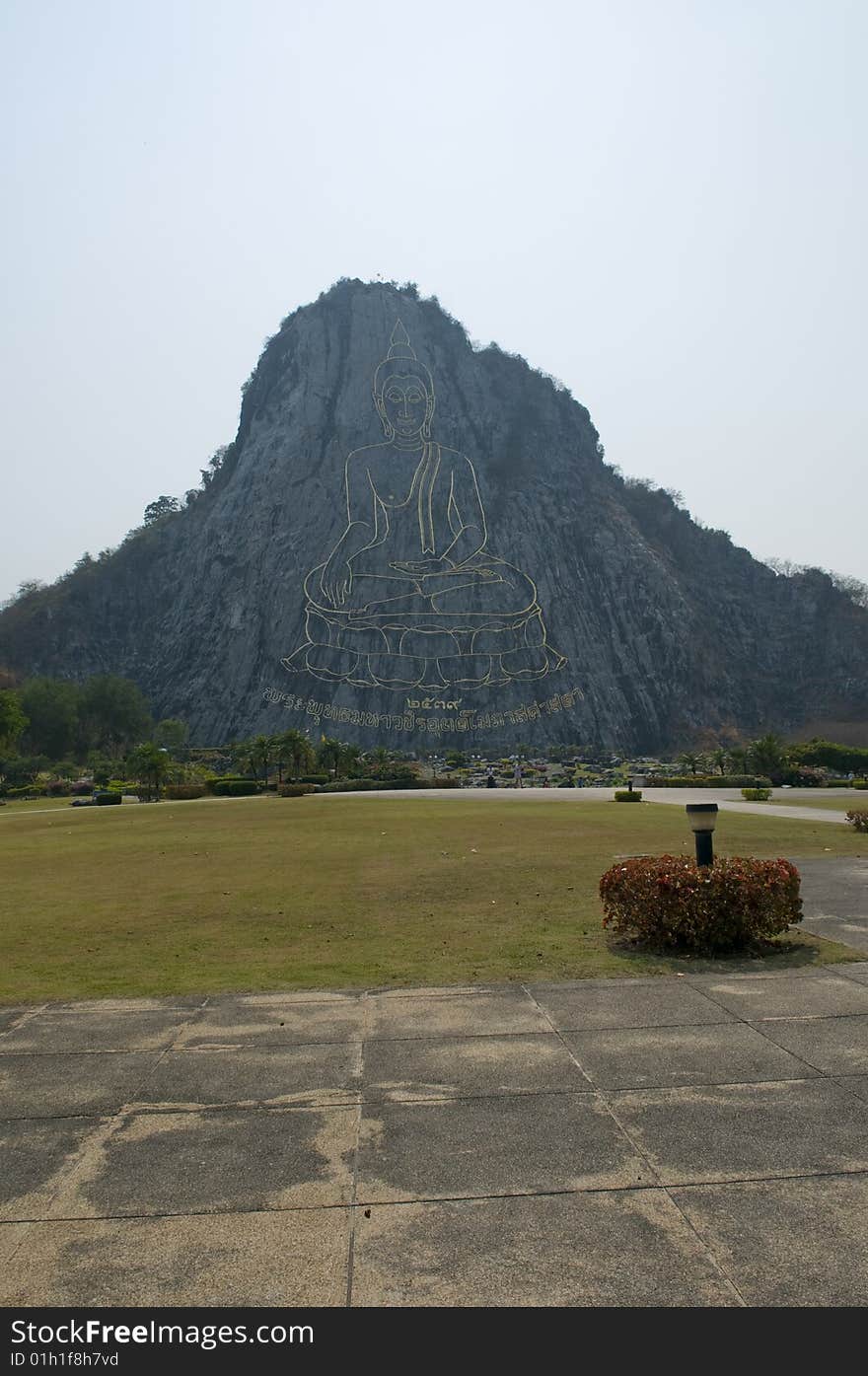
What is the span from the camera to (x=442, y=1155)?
4652 mm

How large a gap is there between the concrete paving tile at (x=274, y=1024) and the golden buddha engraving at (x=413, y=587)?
98.1 metres

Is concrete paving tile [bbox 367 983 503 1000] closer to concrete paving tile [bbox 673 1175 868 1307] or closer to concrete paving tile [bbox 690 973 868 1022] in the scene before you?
concrete paving tile [bbox 690 973 868 1022]

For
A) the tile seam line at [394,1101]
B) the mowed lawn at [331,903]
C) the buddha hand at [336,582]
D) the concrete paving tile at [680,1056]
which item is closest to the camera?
the tile seam line at [394,1101]

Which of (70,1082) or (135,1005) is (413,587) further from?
(70,1082)

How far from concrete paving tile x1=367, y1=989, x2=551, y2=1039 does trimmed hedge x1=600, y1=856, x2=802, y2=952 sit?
249 cm

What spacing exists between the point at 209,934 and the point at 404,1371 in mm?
→ 9037

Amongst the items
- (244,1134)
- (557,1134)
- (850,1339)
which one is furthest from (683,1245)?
(244,1134)

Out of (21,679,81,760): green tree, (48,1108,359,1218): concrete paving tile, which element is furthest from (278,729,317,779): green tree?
(48,1108,359,1218): concrete paving tile

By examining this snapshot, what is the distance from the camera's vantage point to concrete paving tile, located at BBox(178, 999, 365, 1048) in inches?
265

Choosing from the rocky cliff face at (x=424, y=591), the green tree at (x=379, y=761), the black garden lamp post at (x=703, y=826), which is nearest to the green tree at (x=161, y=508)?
the rocky cliff face at (x=424, y=591)

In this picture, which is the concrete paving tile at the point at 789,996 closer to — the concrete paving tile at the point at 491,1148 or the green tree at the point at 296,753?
the concrete paving tile at the point at 491,1148

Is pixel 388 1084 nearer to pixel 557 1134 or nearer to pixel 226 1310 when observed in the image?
pixel 557 1134

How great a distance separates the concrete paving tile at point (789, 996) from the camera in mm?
7117

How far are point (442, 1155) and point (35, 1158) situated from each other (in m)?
2.15
